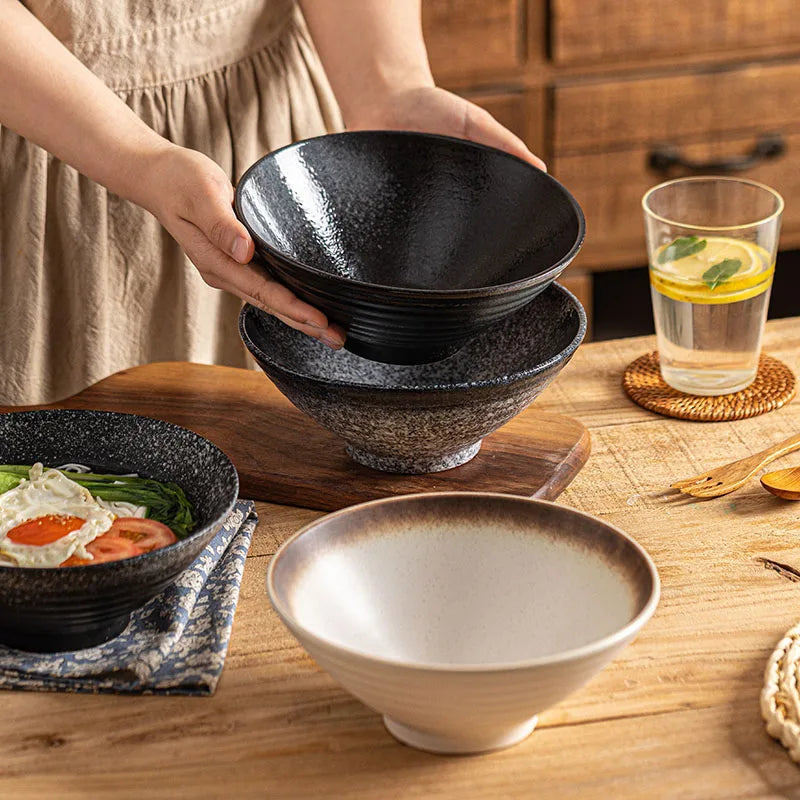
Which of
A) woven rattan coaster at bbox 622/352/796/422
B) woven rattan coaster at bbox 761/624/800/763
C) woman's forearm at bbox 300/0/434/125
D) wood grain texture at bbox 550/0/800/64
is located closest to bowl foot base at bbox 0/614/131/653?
woven rattan coaster at bbox 761/624/800/763

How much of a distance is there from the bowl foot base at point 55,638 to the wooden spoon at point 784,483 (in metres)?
0.49

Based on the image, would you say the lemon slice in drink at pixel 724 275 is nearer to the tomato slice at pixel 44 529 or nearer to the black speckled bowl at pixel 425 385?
the black speckled bowl at pixel 425 385

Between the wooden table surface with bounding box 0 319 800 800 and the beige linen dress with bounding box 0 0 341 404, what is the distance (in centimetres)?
56

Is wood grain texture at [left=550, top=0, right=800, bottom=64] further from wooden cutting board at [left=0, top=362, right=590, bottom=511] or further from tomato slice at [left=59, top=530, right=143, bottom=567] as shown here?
tomato slice at [left=59, top=530, right=143, bottom=567]

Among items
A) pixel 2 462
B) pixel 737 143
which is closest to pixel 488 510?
pixel 2 462

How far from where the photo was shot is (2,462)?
88cm

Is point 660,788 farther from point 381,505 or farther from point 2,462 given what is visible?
point 2,462

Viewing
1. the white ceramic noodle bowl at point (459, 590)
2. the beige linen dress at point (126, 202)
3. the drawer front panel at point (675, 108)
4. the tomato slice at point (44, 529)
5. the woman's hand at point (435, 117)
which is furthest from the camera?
the drawer front panel at point (675, 108)

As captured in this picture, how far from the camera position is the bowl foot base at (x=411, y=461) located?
956mm

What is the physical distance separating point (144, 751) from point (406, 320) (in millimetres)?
355

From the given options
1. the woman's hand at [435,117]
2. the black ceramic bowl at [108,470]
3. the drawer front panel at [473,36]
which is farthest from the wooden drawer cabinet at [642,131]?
the black ceramic bowl at [108,470]

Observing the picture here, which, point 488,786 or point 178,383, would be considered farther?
point 178,383

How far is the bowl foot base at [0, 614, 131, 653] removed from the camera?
74cm

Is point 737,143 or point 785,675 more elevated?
point 785,675
